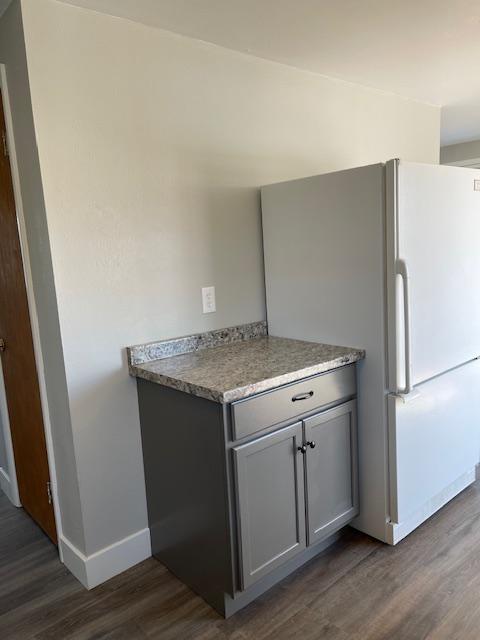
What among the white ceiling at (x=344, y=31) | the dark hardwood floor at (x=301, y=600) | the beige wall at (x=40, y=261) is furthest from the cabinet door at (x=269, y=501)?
the white ceiling at (x=344, y=31)

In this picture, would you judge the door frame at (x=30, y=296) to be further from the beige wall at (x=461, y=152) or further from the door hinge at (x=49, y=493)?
the beige wall at (x=461, y=152)

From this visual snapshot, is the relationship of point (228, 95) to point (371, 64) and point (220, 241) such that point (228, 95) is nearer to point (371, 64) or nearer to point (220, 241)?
point (220, 241)

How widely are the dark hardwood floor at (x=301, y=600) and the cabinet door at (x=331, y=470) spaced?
7.8 inches

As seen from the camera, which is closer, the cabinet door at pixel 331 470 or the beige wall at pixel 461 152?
the cabinet door at pixel 331 470

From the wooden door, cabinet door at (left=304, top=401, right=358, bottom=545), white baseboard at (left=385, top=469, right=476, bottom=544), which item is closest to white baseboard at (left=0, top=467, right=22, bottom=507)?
the wooden door

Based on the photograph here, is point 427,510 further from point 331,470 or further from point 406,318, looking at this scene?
point 406,318

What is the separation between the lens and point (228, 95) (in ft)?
7.62

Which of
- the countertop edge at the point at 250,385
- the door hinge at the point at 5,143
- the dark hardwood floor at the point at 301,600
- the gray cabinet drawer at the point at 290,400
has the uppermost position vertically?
the door hinge at the point at 5,143

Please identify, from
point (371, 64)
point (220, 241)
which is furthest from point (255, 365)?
point (371, 64)

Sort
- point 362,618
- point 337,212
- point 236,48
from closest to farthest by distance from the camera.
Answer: point 362,618
point 337,212
point 236,48

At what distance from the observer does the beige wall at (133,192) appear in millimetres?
1842

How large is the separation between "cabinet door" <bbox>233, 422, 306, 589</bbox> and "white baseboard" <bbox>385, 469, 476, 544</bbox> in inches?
18.6

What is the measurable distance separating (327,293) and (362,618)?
1.31 m

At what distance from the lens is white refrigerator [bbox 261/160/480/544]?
2014 mm
